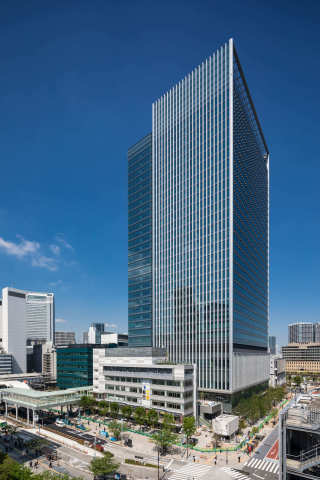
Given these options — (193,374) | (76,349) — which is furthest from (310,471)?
(76,349)

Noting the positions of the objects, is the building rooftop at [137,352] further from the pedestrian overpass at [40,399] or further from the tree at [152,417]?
the tree at [152,417]

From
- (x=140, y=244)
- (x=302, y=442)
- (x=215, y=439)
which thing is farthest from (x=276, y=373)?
(x=302, y=442)

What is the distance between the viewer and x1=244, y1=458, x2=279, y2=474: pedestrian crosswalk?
63.2 metres

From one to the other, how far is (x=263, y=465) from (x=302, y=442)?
32.5 m

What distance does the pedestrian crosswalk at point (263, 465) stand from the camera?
63.2 metres

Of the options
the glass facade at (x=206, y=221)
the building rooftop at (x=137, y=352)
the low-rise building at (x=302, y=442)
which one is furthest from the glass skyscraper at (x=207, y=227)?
the low-rise building at (x=302, y=442)

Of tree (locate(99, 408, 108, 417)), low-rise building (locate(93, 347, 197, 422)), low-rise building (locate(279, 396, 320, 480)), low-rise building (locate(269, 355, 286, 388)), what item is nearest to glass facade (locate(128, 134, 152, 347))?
low-rise building (locate(93, 347, 197, 422))

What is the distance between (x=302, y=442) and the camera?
131 ft

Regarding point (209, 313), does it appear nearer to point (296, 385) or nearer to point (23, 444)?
point (23, 444)

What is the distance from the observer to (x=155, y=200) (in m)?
133

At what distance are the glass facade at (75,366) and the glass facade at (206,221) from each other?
134 feet

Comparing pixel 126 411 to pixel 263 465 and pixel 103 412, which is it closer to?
pixel 103 412

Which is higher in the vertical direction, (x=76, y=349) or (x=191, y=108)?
(x=191, y=108)

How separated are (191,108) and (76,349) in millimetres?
110463
